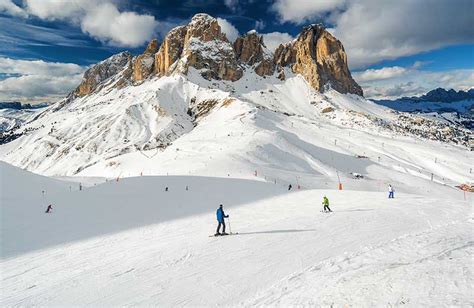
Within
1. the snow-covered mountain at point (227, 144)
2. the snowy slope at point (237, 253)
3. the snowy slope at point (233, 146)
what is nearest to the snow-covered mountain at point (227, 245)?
the snowy slope at point (237, 253)

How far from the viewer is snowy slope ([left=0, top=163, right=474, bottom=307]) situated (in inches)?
392

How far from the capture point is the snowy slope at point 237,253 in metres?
9.97

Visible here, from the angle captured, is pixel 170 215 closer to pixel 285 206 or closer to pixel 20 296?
pixel 285 206

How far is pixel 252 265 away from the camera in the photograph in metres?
12.7

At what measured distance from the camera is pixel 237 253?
1412 centimetres

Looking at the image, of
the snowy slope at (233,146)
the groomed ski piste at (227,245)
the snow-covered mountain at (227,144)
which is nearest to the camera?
the groomed ski piste at (227,245)

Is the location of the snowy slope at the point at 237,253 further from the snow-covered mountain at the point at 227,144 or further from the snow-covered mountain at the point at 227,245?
the snow-covered mountain at the point at 227,144

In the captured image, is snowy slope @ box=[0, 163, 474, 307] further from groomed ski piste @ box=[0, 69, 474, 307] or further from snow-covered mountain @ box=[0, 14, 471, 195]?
snow-covered mountain @ box=[0, 14, 471, 195]

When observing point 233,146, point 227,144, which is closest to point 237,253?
point 233,146

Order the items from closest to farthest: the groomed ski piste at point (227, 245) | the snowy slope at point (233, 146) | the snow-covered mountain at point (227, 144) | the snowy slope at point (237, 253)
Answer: the snowy slope at point (237, 253) → the groomed ski piste at point (227, 245) → the snowy slope at point (233, 146) → the snow-covered mountain at point (227, 144)

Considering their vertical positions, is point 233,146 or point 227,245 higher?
point 233,146

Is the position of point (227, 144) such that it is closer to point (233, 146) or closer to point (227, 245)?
point (233, 146)

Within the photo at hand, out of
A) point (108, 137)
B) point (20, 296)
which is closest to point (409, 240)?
point (20, 296)

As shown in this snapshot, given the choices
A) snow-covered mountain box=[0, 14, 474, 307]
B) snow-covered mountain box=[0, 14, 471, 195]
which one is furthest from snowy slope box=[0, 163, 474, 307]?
snow-covered mountain box=[0, 14, 471, 195]
